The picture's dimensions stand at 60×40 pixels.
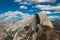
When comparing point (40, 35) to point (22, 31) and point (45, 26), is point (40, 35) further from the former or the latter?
point (22, 31)

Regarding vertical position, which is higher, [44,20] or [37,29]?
[44,20]

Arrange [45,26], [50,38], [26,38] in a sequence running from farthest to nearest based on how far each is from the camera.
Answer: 1. [26,38]
2. [45,26]
3. [50,38]

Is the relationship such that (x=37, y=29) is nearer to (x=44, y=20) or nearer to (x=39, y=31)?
(x=39, y=31)

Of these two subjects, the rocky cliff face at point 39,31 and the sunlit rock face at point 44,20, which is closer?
the rocky cliff face at point 39,31

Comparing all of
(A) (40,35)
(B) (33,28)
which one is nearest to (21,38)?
(B) (33,28)

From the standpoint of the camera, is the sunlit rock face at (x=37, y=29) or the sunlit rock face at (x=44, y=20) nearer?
the sunlit rock face at (x=37, y=29)

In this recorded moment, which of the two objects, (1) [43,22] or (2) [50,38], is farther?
(1) [43,22]

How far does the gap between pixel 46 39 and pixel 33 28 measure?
19.1ft

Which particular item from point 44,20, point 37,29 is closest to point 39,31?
point 37,29

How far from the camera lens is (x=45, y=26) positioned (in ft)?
155

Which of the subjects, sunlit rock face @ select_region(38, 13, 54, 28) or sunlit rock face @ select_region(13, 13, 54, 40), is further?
sunlit rock face @ select_region(38, 13, 54, 28)

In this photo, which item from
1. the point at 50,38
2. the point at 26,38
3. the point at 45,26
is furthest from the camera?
the point at 26,38

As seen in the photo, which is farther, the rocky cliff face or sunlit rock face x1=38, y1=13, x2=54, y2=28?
sunlit rock face x1=38, y1=13, x2=54, y2=28

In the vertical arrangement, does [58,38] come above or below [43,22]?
below
